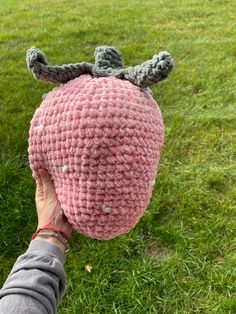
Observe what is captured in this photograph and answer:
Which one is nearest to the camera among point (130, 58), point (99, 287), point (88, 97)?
point (88, 97)

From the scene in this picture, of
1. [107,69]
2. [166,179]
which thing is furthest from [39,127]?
[166,179]

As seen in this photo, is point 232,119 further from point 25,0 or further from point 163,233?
point 25,0

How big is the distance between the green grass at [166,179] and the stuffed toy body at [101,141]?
101 centimetres

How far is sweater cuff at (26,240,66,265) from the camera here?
1.21m

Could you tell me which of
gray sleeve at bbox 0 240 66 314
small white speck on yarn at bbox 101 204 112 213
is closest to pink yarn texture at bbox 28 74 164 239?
small white speck on yarn at bbox 101 204 112 213

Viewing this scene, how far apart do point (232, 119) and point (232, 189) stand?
2.28ft

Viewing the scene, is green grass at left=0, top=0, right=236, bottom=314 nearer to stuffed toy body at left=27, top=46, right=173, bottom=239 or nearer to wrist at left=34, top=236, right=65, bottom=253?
wrist at left=34, top=236, right=65, bottom=253

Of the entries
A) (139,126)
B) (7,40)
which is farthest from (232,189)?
(7,40)

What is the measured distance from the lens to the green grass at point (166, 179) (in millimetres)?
2098

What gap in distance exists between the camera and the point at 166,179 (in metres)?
2.66

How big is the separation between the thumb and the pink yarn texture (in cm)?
5

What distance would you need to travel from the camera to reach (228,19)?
15.6 feet

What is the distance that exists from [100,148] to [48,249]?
1.02ft

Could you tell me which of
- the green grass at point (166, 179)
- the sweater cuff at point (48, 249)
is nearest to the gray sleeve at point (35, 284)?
the sweater cuff at point (48, 249)
